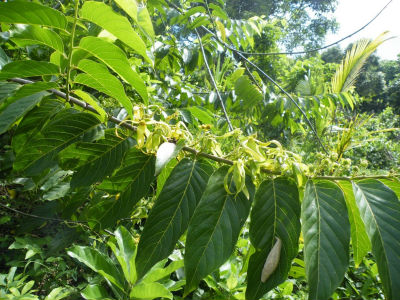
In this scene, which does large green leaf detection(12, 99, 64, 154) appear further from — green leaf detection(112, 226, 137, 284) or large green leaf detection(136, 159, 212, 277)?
green leaf detection(112, 226, 137, 284)

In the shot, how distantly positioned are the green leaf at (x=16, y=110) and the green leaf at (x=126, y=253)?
0.95 metres

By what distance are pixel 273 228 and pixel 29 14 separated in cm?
49

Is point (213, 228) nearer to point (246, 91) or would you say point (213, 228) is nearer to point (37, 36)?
point (37, 36)

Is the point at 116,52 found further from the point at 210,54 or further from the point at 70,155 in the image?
the point at 210,54

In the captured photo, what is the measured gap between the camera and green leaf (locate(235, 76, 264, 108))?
1669 millimetres

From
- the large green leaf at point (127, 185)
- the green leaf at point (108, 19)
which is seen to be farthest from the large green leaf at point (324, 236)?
the green leaf at point (108, 19)

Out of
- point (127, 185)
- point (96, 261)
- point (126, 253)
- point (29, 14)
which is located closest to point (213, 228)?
point (127, 185)

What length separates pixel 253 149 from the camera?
485mm

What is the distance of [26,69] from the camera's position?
474 mm

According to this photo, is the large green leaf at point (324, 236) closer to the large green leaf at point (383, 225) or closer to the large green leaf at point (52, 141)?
the large green leaf at point (383, 225)

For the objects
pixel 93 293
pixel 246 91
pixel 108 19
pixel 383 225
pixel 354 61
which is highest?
pixel 354 61

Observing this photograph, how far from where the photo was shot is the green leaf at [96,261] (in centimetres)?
133

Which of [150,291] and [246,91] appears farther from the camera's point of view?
[246,91]

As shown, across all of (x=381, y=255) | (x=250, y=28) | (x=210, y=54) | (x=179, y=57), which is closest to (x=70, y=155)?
(x=381, y=255)
